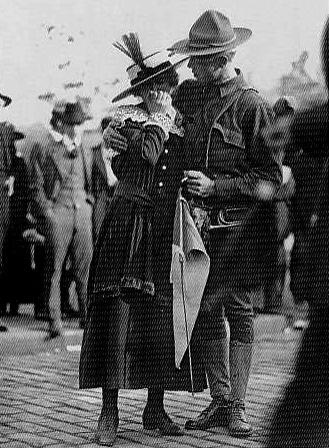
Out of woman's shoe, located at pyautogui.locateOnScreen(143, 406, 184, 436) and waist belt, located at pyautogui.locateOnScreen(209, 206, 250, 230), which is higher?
waist belt, located at pyautogui.locateOnScreen(209, 206, 250, 230)

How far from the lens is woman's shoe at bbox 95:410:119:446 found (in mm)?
3574

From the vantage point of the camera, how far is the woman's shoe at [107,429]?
3.57 m

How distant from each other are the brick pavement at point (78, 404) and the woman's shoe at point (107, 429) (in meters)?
0.03

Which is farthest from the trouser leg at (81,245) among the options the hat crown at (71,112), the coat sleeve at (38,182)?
the hat crown at (71,112)

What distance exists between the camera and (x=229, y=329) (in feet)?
12.4

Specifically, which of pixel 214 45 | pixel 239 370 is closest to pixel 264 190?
pixel 214 45

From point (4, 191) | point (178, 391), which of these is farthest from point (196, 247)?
point (4, 191)

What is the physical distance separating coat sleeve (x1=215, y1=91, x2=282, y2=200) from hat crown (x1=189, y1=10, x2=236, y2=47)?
196 millimetres

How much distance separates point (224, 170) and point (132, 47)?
0.45 meters

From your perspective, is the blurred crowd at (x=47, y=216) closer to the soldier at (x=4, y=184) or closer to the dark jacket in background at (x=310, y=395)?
the soldier at (x=4, y=184)

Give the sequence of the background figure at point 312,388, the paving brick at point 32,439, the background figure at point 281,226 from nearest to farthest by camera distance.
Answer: the background figure at point 312,388, the background figure at point 281,226, the paving brick at point 32,439

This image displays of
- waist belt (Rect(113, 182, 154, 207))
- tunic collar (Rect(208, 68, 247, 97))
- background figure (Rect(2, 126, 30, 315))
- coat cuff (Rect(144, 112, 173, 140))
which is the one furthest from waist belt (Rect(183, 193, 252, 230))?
background figure (Rect(2, 126, 30, 315))

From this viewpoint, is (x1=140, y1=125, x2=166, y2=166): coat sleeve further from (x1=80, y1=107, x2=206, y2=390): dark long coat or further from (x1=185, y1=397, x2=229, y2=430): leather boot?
(x1=185, y1=397, x2=229, y2=430): leather boot

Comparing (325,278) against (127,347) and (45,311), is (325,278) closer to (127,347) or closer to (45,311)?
(127,347)
